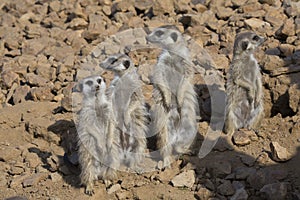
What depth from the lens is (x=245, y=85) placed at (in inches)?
240

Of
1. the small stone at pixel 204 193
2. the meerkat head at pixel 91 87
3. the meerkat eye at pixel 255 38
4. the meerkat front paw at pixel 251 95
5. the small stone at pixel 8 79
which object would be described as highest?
the meerkat eye at pixel 255 38

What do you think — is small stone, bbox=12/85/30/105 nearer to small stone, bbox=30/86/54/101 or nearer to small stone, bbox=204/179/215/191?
small stone, bbox=30/86/54/101

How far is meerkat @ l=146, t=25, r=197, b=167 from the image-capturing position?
18.8ft

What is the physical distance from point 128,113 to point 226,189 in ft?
3.91

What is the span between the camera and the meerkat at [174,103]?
5719 millimetres

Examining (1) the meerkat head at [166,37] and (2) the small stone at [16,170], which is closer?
(2) the small stone at [16,170]

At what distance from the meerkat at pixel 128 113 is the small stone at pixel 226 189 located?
0.88 metres

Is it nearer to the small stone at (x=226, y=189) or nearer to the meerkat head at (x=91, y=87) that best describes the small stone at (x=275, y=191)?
the small stone at (x=226, y=189)

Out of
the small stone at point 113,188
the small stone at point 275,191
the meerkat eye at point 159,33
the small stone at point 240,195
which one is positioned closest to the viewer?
the small stone at point 275,191

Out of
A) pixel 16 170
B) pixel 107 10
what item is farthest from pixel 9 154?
pixel 107 10

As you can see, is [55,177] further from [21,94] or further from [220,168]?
[21,94]

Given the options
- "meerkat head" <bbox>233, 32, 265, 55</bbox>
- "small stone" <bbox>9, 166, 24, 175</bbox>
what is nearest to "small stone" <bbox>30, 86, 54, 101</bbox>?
"small stone" <bbox>9, 166, 24, 175</bbox>

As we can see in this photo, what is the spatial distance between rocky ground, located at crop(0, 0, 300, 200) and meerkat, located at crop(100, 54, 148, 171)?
0.74ft

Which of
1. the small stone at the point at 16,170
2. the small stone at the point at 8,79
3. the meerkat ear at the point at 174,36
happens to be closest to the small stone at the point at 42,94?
the small stone at the point at 8,79
